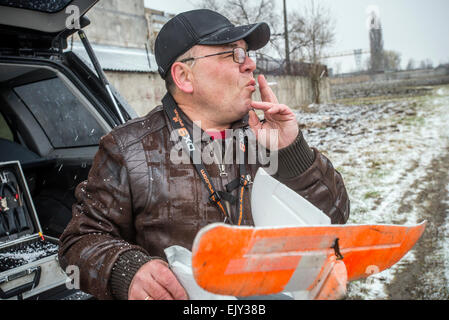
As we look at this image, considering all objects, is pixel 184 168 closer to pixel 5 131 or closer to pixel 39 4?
pixel 39 4

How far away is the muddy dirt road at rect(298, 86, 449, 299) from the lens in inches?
118

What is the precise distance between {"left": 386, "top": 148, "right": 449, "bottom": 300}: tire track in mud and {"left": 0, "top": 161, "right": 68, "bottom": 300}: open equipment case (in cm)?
269

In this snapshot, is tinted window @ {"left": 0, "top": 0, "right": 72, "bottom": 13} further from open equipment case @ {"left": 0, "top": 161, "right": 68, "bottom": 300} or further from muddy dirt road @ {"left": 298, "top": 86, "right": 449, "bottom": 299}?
muddy dirt road @ {"left": 298, "top": 86, "right": 449, "bottom": 299}

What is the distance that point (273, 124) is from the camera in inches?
68.6

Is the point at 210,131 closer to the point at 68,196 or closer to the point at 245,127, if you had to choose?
the point at 245,127

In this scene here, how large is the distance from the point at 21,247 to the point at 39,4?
6.74ft

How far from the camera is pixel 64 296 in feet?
6.94

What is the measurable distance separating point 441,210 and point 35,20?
496 centimetres

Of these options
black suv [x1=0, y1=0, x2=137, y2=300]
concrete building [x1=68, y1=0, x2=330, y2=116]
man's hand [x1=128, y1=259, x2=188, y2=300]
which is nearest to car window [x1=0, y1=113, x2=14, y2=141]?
black suv [x1=0, y1=0, x2=137, y2=300]

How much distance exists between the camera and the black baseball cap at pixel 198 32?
1.64 meters

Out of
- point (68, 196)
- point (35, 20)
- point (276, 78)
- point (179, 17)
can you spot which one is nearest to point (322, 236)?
point (179, 17)

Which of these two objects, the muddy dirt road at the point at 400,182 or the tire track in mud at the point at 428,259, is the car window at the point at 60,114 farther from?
the tire track in mud at the point at 428,259

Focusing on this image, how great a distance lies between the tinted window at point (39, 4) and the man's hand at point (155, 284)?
193 centimetres

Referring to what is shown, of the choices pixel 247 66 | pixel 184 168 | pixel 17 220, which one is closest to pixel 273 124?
pixel 247 66
